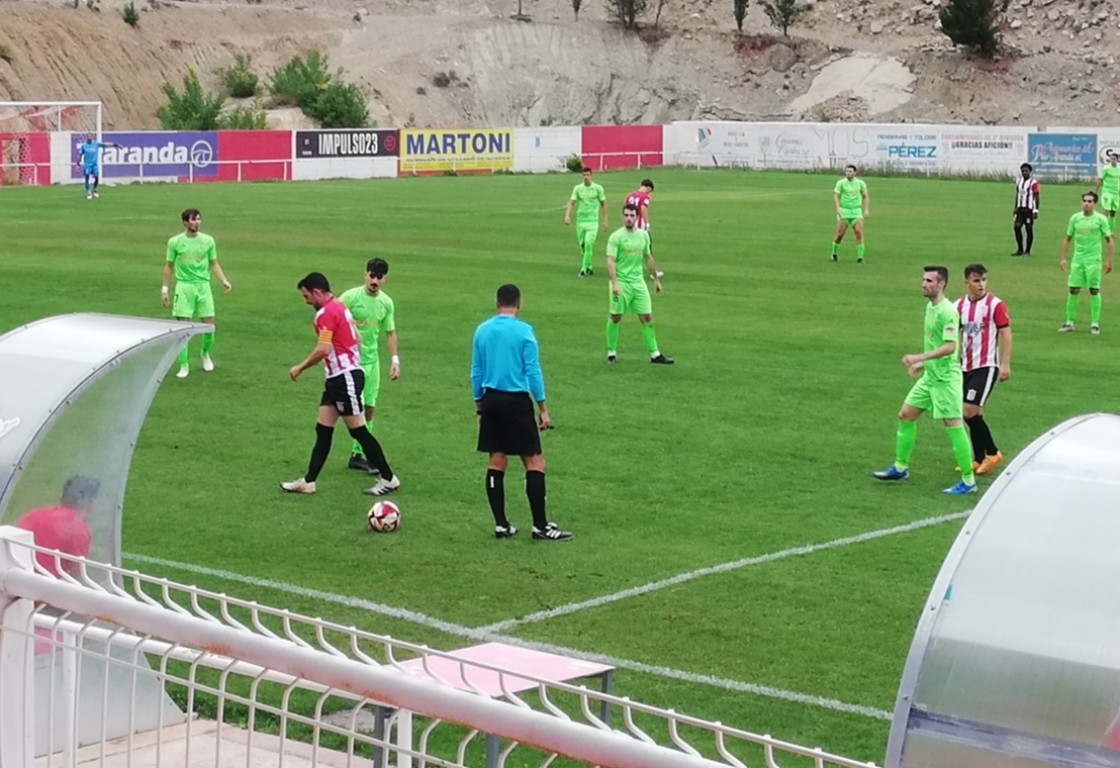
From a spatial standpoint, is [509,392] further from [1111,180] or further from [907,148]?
[907,148]

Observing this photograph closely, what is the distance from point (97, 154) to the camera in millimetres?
44375

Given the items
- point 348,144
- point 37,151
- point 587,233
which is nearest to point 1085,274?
point 587,233

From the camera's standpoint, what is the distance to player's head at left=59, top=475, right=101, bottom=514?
7707 mm

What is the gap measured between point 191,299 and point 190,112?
49.9m

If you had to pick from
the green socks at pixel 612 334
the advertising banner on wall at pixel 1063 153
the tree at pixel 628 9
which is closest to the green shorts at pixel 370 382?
the green socks at pixel 612 334

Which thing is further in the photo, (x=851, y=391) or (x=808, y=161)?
(x=808, y=161)

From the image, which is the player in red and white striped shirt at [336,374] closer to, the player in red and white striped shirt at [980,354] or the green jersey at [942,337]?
the green jersey at [942,337]

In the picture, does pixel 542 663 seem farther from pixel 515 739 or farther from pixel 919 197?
pixel 919 197

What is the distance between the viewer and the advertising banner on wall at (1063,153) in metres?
59.1

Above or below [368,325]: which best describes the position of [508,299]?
above

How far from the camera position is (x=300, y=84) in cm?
7325

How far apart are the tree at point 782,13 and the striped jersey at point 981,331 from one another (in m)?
78.6

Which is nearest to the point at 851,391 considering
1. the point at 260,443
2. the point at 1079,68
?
the point at 260,443

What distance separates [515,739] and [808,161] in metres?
61.4
